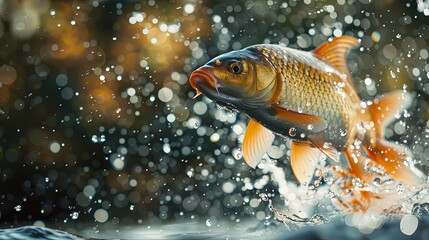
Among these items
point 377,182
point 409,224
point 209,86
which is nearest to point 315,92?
point 209,86

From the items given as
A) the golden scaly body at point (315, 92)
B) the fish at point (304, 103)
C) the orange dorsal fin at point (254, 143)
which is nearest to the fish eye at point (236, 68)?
the fish at point (304, 103)

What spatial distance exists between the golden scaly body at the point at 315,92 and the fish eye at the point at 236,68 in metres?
0.11

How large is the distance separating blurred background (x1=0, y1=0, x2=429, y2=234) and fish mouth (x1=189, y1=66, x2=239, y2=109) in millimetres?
4796

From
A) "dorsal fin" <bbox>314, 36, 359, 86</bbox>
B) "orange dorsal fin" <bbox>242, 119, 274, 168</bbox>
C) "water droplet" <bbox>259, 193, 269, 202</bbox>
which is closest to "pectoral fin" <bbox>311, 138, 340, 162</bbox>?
"orange dorsal fin" <bbox>242, 119, 274, 168</bbox>

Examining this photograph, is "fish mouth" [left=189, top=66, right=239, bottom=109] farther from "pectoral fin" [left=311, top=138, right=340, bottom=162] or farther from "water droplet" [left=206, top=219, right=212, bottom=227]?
"water droplet" [left=206, top=219, right=212, bottom=227]

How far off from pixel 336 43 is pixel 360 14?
563 centimetres

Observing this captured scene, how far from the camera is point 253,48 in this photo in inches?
82.0

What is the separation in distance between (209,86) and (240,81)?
4.3 inches

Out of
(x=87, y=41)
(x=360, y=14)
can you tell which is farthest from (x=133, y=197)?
(x=360, y=14)

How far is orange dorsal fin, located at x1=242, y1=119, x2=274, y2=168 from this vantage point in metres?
2.12

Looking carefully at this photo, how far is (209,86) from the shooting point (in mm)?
1941

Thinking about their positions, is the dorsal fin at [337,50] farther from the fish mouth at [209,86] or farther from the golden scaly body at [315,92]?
the fish mouth at [209,86]

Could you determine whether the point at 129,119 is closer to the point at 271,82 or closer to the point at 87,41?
the point at 87,41

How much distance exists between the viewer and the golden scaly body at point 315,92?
2.04 metres
